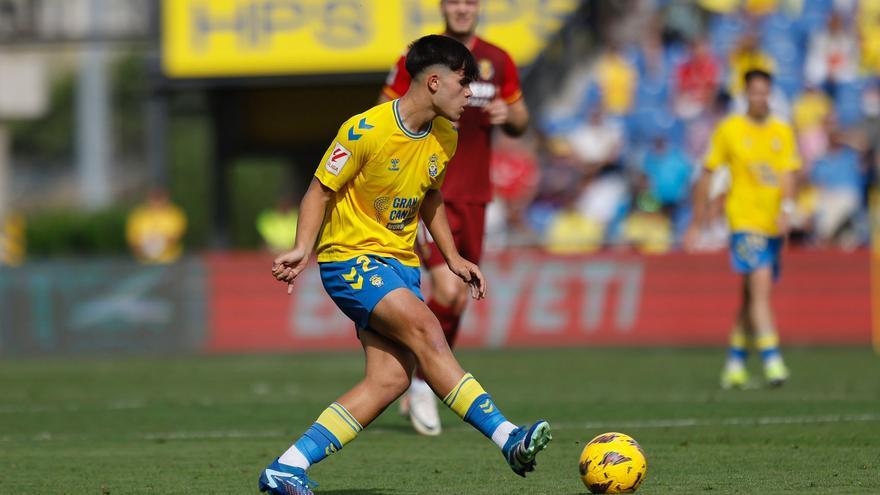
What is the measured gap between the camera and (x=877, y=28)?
21625 millimetres

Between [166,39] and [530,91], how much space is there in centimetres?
530

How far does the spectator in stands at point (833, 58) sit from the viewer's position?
21516 millimetres

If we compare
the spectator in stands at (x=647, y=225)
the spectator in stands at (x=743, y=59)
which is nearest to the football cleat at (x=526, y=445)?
the spectator in stands at (x=647, y=225)

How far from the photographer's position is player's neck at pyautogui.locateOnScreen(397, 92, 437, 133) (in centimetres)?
676

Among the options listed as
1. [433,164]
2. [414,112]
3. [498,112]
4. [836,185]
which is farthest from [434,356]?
[836,185]

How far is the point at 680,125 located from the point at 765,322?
9.98 meters

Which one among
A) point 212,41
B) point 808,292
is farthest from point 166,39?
point 808,292

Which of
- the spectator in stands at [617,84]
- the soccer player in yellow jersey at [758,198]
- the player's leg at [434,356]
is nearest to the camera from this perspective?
the player's leg at [434,356]

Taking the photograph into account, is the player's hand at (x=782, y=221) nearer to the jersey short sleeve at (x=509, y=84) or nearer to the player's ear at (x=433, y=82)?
the jersey short sleeve at (x=509, y=84)

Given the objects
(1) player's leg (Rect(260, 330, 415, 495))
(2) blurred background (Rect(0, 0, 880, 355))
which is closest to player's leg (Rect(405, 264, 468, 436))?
(1) player's leg (Rect(260, 330, 415, 495))

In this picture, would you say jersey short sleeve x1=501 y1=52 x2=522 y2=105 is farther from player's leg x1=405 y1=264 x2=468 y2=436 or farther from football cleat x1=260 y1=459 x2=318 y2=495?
football cleat x1=260 y1=459 x2=318 y2=495

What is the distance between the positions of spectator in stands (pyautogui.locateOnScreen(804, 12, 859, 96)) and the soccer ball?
624 inches

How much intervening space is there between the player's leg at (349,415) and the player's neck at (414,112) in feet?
3.10

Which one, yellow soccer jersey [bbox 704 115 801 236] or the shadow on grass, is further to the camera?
yellow soccer jersey [bbox 704 115 801 236]
